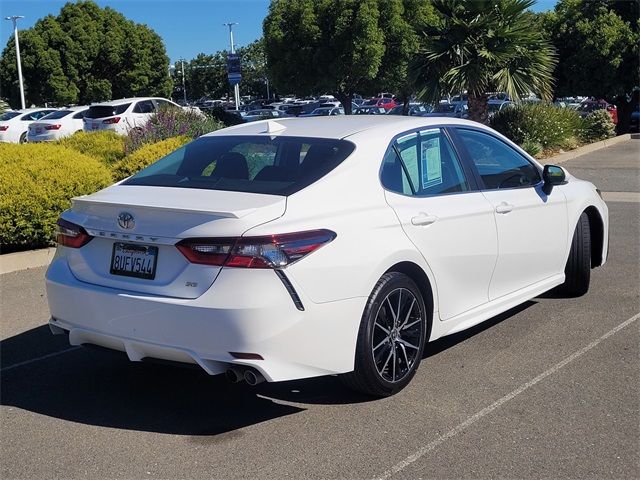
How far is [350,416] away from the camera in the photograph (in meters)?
4.35

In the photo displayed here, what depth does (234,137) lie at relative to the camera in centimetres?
527

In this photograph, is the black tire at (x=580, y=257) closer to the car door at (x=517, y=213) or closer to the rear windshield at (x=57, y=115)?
the car door at (x=517, y=213)

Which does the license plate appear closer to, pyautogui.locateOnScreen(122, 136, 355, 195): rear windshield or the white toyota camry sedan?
the white toyota camry sedan

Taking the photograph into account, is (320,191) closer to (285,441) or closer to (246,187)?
(246,187)

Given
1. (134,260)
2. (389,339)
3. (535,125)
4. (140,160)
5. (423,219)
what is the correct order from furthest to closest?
(535,125) < (140,160) < (423,219) < (389,339) < (134,260)

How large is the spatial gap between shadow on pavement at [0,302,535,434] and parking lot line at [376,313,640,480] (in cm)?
62

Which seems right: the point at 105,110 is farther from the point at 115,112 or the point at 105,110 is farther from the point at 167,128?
the point at 167,128

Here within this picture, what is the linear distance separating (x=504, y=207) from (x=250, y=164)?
183 cm

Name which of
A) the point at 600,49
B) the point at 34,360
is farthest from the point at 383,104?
the point at 34,360

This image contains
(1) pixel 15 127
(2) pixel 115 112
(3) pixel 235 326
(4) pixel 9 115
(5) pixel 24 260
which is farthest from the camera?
(4) pixel 9 115

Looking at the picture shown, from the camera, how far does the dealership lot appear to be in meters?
3.79

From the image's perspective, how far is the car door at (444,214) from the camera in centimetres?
474

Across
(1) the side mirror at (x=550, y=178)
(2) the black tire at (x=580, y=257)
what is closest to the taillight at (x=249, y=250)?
(1) the side mirror at (x=550, y=178)

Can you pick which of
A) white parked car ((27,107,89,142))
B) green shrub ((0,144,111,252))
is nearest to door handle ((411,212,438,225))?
green shrub ((0,144,111,252))
